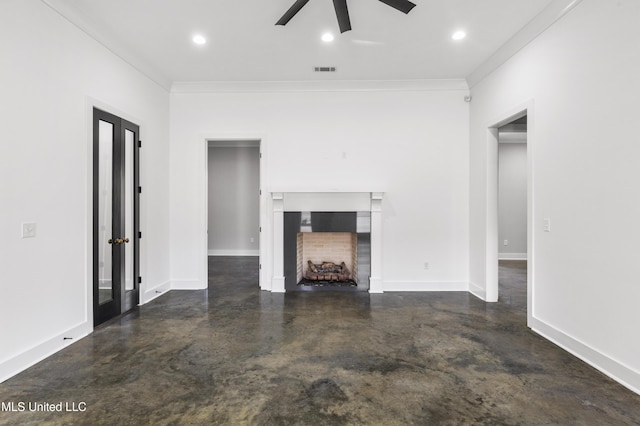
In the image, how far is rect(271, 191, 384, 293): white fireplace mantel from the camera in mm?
4637

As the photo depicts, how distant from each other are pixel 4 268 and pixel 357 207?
375 cm

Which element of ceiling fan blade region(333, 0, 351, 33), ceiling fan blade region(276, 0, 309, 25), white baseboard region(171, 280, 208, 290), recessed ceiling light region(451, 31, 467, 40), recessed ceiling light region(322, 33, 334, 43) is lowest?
white baseboard region(171, 280, 208, 290)

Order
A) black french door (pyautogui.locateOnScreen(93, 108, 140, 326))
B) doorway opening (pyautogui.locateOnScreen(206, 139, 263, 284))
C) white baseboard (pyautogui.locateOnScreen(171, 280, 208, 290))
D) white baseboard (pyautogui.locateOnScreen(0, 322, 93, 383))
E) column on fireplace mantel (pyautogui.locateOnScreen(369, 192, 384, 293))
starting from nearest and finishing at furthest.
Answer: white baseboard (pyautogui.locateOnScreen(0, 322, 93, 383))
black french door (pyautogui.locateOnScreen(93, 108, 140, 326))
column on fireplace mantel (pyautogui.locateOnScreen(369, 192, 384, 293))
white baseboard (pyautogui.locateOnScreen(171, 280, 208, 290))
doorway opening (pyautogui.locateOnScreen(206, 139, 263, 284))

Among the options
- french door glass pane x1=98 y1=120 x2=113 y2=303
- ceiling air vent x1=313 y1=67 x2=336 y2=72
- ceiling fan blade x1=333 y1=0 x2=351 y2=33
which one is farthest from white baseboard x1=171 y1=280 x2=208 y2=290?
ceiling fan blade x1=333 y1=0 x2=351 y2=33

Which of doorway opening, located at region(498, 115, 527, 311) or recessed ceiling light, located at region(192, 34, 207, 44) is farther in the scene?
doorway opening, located at region(498, 115, 527, 311)

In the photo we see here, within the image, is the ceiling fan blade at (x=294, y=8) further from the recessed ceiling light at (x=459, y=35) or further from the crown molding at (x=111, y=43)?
the crown molding at (x=111, y=43)

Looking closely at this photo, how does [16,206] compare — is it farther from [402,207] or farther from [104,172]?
[402,207]

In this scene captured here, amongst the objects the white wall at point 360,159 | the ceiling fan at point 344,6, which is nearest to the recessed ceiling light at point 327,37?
the ceiling fan at point 344,6

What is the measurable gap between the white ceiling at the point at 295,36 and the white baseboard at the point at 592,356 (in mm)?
3066

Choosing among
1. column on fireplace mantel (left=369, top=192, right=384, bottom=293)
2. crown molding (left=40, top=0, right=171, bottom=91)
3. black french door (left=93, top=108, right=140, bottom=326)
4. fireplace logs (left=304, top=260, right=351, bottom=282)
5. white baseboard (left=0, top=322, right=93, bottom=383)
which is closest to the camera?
white baseboard (left=0, top=322, right=93, bottom=383)

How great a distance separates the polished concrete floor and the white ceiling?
10.1 feet

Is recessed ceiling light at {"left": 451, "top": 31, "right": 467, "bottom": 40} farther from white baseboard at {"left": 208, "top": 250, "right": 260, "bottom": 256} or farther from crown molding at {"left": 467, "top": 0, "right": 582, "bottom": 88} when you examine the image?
white baseboard at {"left": 208, "top": 250, "right": 260, "bottom": 256}

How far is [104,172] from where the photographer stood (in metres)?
3.41

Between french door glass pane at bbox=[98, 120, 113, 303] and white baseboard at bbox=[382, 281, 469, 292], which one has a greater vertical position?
french door glass pane at bbox=[98, 120, 113, 303]
